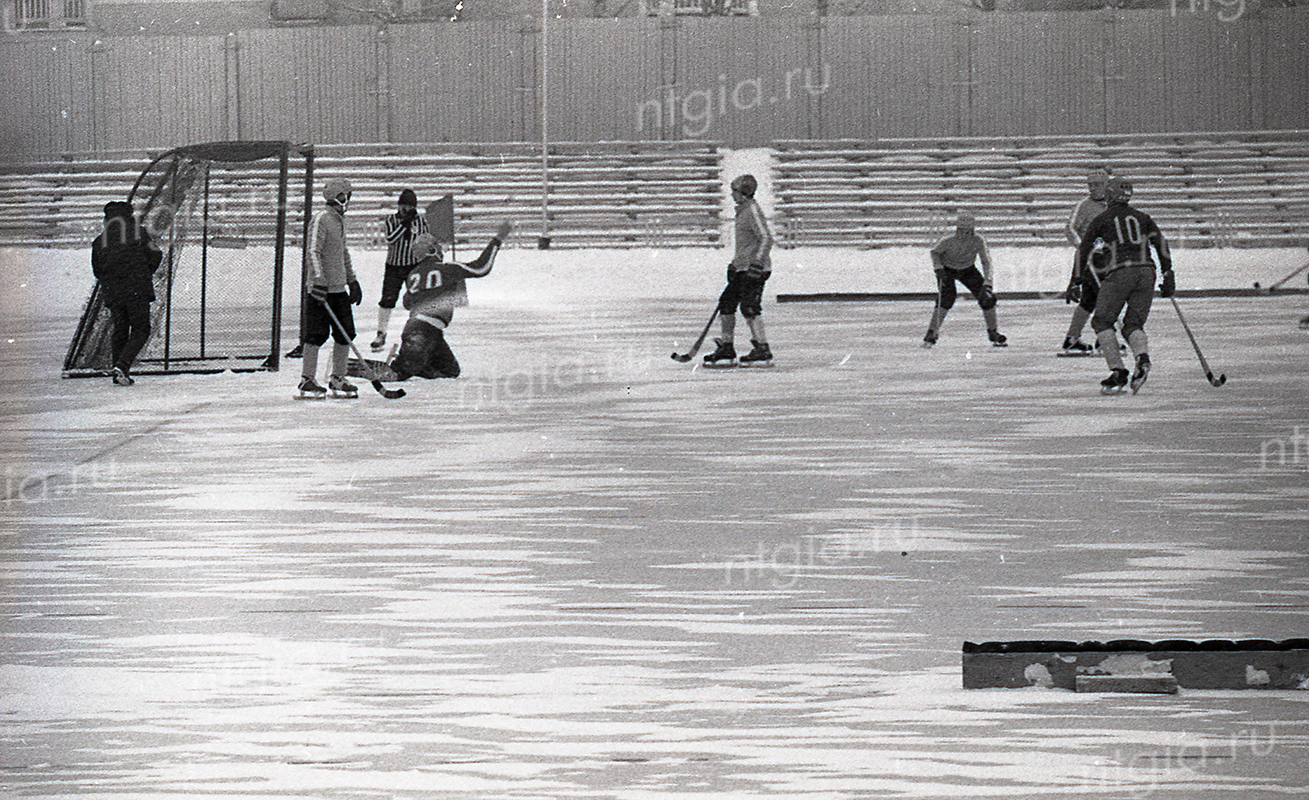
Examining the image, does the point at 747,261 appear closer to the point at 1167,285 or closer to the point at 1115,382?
the point at 1115,382

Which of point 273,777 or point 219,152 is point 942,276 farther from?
point 273,777

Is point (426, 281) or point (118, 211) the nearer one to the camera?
point (118, 211)

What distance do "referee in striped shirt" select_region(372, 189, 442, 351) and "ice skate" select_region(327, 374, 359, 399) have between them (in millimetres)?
3041

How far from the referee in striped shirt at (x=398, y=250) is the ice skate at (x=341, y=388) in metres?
3.04

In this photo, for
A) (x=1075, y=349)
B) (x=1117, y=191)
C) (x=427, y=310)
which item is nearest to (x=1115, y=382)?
(x=1117, y=191)

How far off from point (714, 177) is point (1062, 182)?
6785 millimetres

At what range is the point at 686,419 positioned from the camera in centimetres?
1537

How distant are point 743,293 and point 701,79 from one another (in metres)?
26.4

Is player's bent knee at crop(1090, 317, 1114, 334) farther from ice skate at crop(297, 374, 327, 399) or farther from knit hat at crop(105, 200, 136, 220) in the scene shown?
knit hat at crop(105, 200, 136, 220)

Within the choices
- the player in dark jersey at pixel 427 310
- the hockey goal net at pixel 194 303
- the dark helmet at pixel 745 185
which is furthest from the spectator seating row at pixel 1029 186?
the player in dark jersey at pixel 427 310

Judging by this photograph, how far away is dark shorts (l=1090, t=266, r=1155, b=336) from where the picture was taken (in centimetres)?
1636

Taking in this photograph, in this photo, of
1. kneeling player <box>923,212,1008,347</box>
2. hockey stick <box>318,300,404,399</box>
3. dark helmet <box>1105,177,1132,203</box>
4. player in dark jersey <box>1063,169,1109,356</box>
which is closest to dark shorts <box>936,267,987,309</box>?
kneeling player <box>923,212,1008,347</box>

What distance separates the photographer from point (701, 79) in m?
44.6

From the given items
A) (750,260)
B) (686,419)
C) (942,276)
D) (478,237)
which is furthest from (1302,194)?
(686,419)
